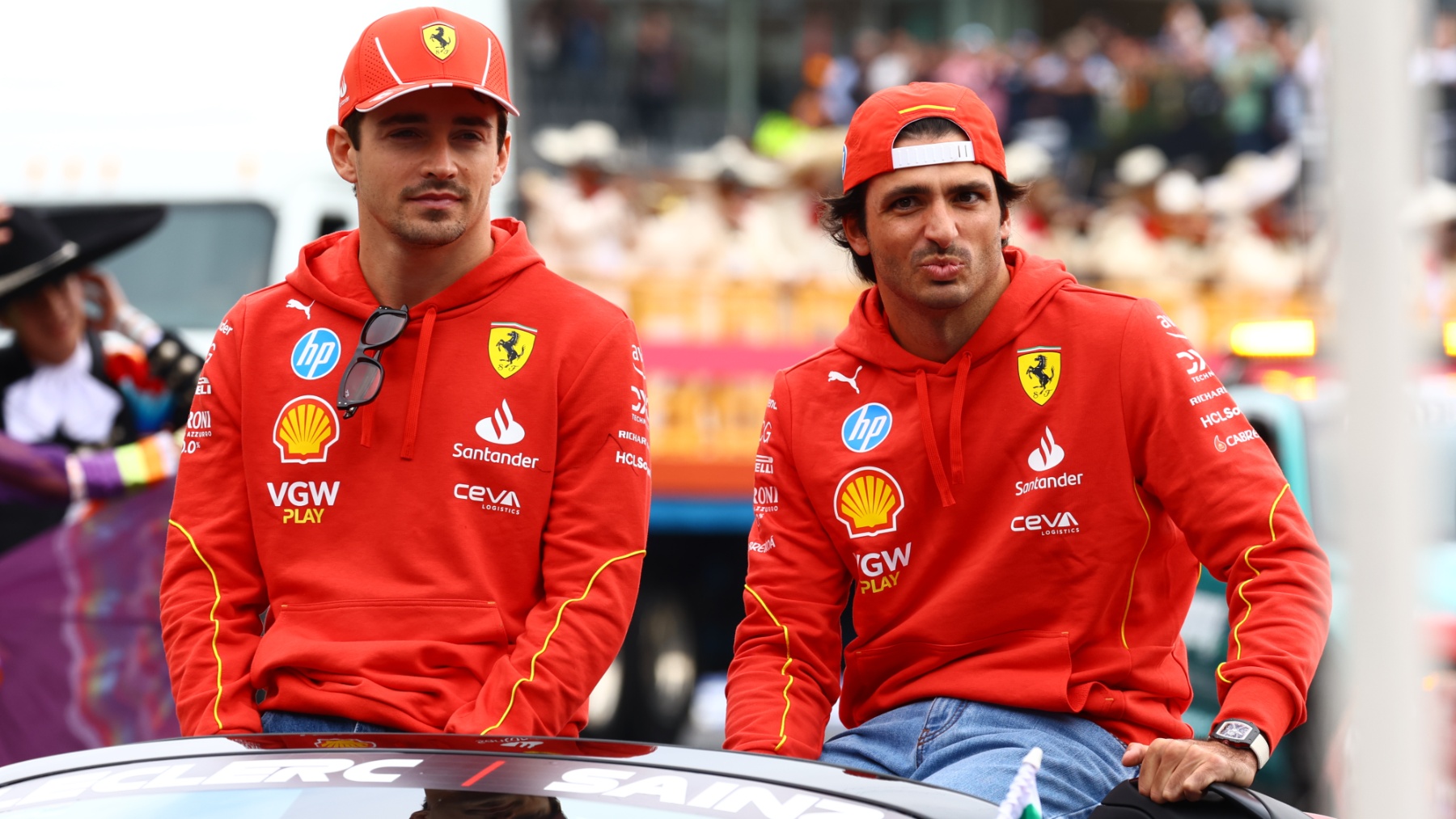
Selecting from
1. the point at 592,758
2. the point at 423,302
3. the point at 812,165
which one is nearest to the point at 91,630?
the point at 423,302

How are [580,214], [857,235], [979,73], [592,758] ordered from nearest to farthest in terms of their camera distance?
[592,758]
[857,235]
[580,214]
[979,73]

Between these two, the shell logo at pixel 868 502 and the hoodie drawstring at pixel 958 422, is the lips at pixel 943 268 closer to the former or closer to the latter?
the hoodie drawstring at pixel 958 422

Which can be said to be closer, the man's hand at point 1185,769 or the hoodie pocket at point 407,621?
the man's hand at point 1185,769

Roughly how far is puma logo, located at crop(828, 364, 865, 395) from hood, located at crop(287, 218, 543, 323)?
1.91 ft

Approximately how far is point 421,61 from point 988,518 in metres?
1.26

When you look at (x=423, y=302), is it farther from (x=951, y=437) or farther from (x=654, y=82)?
(x=654, y=82)

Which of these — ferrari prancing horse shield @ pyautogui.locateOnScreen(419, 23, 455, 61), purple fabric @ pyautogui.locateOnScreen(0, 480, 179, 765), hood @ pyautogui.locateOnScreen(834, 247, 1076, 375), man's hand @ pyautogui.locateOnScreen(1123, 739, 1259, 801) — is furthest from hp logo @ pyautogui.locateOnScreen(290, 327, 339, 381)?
purple fabric @ pyautogui.locateOnScreen(0, 480, 179, 765)

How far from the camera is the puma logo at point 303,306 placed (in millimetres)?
3160

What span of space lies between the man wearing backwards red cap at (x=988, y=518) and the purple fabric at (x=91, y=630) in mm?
3405

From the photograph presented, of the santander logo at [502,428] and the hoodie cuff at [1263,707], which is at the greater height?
the santander logo at [502,428]

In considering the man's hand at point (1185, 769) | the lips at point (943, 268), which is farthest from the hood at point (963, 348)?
the man's hand at point (1185, 769)

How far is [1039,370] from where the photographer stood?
2977 mm

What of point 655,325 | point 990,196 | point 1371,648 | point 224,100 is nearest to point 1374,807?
point 1371,648

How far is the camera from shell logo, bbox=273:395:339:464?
303 centimetres
